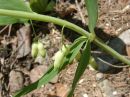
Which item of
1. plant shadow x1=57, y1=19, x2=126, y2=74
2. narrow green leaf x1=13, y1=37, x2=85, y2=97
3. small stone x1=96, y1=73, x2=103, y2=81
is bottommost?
small stone x1=96, y1=73, x2=103, y2=81

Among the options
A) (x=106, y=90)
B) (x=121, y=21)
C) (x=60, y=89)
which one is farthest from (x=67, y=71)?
(x=121, y=21)

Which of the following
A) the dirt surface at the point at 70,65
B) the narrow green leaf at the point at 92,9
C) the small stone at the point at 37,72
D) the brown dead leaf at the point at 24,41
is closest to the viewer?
the narrow green leaf at the point at 92,9

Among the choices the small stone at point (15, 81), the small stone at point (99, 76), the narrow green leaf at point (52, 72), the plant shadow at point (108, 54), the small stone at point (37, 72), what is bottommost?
the small stone at point (15, 81)

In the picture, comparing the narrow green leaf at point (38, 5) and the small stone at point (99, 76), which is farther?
the narrow green leaf at point (38, 5)

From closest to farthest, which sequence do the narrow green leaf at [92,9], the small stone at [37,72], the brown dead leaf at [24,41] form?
the narrow green leaf at [92,9]
the small stone at [37,72]
the brown dead leaf at [24,41]

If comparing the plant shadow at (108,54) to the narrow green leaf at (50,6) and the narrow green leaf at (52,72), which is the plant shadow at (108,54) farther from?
the narrow green leaf at (52,72)

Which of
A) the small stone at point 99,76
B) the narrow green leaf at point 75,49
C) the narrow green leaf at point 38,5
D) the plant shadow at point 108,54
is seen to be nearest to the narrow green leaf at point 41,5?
the narrow green leaf at point 38,5

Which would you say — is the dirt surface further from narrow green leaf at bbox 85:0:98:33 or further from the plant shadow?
narrow green leaf at bbox 85:0:98:33

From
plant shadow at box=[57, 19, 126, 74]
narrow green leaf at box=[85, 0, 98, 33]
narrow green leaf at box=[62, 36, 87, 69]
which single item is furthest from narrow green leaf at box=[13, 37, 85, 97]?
plant shadow at box=[57, 19, 126, 74]

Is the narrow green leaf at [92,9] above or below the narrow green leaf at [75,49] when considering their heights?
above
